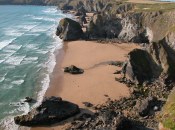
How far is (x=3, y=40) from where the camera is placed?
94000mm

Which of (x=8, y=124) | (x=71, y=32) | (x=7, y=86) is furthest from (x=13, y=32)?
(x=8, y=124)

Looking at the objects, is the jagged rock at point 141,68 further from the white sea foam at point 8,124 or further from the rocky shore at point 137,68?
the white sea foam at point 8,124

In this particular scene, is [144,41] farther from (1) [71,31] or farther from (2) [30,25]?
(2) [30,25]

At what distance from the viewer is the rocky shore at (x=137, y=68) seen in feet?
138

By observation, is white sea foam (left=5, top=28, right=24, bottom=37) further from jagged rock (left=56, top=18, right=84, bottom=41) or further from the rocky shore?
jagged rock (left=56, top=18, right=84, bottom=41)

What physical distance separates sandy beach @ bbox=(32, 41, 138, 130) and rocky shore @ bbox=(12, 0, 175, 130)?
1772mm

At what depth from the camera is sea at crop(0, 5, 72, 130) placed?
166 feet

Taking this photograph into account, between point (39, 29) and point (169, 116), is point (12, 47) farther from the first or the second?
point (169, 116)

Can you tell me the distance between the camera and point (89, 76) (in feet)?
204

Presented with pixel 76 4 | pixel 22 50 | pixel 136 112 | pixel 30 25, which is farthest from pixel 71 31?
pixel 76 4

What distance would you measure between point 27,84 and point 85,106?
14.4 meters

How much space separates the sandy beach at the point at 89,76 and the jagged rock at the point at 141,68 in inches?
103

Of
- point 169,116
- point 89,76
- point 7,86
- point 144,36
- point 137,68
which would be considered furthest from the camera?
point 144,36

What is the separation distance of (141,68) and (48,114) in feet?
63.3
